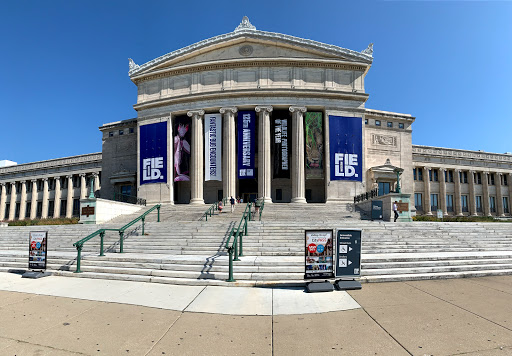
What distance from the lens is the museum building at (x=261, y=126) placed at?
34.4 m

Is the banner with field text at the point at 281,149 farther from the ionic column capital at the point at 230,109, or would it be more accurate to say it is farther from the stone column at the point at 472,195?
the stone column at the point at 472,195

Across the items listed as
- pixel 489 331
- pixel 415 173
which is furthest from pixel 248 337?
pixel 415 173

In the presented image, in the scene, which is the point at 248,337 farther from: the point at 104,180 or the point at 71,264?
the point at 104,180

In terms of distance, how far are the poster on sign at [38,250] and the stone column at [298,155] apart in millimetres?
Answer: 25191

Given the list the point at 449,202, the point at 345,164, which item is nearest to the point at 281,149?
the point at 345,164

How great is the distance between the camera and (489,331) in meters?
5.25

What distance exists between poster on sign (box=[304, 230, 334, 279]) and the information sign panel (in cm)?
24

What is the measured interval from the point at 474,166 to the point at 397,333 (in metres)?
53.3

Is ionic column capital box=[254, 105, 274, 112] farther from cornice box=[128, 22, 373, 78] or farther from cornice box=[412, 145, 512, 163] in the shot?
cornice box=[412, 145, 512, 163]

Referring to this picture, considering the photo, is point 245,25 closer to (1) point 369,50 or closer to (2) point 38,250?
(1) point 369,50

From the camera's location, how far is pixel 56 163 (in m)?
51.6

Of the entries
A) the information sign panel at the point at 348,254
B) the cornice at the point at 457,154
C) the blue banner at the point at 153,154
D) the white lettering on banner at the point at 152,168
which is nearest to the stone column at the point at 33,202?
the blue banner at the point at 153,154

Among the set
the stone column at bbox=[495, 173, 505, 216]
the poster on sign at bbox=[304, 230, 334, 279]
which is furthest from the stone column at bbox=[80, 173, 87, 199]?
the stone column at bbox=[495, 173, 505, 216]

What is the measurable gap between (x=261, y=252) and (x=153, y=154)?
2784cm
